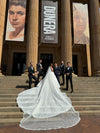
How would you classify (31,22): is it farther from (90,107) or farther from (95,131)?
(95,131)

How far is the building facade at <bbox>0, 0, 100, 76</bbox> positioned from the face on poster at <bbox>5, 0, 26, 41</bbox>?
78cm

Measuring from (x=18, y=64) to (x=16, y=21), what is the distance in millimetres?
7814

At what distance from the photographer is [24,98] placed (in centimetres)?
468

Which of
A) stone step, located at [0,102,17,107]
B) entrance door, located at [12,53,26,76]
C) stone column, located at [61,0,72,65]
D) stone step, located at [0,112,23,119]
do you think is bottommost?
stone step, located at [0,112,23,119]

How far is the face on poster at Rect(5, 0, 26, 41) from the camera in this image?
11195mm

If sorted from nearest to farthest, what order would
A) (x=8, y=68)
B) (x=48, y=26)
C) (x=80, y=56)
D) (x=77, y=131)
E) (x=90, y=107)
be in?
(x=77, y=131) < (x=90, y=107) < (x=48, y=26) < (x=8, y=68) < (x=80, y=56)

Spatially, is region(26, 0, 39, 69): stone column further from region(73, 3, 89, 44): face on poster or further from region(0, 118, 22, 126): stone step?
region(0, 118, 22, 126): stone step

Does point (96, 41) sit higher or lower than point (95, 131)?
higher

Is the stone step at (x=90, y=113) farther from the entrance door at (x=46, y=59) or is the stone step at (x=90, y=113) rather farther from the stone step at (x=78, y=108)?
the entrance door at (x=46, y=59)

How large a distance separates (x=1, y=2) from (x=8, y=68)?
28.8 feet

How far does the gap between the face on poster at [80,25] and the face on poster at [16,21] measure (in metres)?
5.70

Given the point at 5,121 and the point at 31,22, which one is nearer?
the point at 5,121

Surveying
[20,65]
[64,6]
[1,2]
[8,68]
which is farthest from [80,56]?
[1,2]

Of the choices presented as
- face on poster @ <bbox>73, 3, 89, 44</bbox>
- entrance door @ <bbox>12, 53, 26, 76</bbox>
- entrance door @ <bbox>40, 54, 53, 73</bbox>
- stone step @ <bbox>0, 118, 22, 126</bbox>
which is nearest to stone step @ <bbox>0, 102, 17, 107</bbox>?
stone step @ <bbox>0, 118, 22, 126</bbox>
